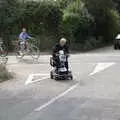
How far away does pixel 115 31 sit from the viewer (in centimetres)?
4856

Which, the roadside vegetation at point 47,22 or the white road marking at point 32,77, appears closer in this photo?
the white road marking at point 32,77

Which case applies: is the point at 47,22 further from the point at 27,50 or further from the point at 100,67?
the point at 100,67

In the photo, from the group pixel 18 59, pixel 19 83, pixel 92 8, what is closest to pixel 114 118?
pixel 19 83

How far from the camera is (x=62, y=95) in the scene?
49.0 ft

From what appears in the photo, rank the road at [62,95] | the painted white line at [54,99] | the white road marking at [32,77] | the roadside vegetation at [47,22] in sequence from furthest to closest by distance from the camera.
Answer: the roadside vegetation at [47,22] < the white road marking at [32,77] < the painted white line at [54,99] < the road at [62,95]

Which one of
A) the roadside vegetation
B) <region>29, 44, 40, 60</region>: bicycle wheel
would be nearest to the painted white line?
<region>29, 44, 40, 60</region>: bicycle wheel

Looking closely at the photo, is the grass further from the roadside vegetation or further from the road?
the roadside vegetation

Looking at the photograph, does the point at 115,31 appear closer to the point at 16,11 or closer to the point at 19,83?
the point at 16,11

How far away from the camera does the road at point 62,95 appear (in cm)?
1188

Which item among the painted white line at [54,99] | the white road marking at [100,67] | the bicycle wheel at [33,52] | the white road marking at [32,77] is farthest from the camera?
the bicycle wheel at [33,52]

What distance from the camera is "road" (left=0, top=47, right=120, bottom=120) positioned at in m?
11.9

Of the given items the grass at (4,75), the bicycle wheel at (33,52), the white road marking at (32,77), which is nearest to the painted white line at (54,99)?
the white road marking at (32,77)

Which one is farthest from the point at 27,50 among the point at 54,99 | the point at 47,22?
the point at 47,22

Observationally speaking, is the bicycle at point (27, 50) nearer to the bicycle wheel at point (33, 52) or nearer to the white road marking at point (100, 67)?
the bicycle wheel at point (33, 52)
